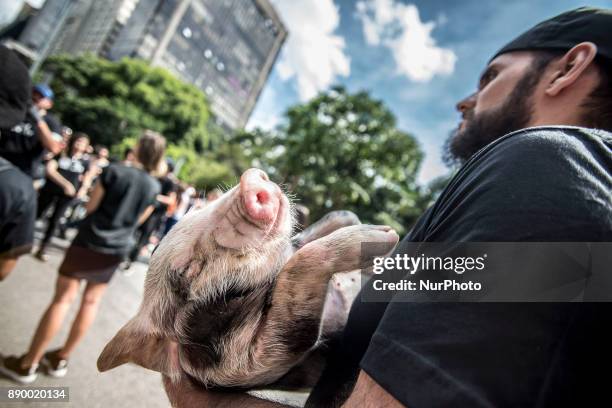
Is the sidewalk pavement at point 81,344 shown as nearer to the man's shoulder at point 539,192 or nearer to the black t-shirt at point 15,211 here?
the black t-shirt at point 15,211

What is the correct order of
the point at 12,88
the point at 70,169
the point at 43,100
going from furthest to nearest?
the point at 70,169, the point at 43,100, the point at 12,88

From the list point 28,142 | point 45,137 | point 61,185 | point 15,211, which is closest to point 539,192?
point 15,211

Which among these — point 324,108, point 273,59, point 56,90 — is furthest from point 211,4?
point 324,108

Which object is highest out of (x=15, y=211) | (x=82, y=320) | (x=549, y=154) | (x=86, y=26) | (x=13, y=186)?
(x=86, y=26)

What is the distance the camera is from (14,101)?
9.43 feet

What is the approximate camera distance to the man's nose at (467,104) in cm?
182

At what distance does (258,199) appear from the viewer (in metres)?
1.15

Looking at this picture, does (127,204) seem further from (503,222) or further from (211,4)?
(211,4)

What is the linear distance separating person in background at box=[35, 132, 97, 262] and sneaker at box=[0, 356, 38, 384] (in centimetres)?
345

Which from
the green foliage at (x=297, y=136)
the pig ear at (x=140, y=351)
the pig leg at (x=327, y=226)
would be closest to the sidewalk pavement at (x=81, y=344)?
the pig ear at (x=140, y=351)

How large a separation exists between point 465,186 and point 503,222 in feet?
0.63

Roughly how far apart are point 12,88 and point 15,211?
1.09 meters

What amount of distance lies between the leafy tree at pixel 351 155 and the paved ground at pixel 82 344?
61.0 ft

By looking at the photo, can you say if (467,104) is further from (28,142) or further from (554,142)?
(28,142)
